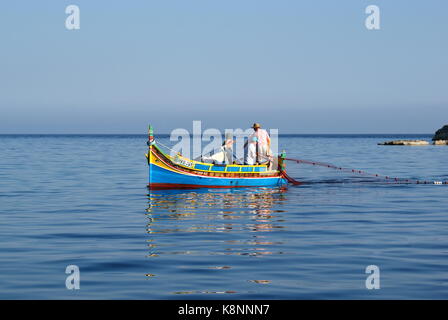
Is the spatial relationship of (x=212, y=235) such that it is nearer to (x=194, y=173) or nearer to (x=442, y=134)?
(x=194, y=173)

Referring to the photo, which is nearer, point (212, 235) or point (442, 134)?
point (212, 235)

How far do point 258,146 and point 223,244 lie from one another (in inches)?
671

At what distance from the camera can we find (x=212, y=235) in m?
19.2

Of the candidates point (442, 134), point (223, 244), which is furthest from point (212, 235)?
point (442, 134)

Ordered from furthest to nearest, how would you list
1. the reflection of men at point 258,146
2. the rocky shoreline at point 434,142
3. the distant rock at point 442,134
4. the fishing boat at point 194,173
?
the distant rock at point 442,134
the rocky shoreline at point 434,142
the reflection of men at point 258,146
the fishing boat at point 194,173

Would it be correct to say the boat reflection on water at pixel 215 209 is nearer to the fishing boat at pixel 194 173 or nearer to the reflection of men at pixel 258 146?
the fishing boat at pixel 194 173

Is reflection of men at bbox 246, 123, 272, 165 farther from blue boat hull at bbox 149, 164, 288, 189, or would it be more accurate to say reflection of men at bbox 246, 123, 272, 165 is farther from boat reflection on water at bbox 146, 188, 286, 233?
boat reflection on water at bbox 146, 188, 286, 233

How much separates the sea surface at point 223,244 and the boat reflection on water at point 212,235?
0.11ft

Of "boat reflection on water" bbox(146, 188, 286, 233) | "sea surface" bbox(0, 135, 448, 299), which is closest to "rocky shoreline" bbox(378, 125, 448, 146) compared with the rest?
"sea surface" bbox(0, 135, 448, 299)

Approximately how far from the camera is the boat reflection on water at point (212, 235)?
13.8 meters

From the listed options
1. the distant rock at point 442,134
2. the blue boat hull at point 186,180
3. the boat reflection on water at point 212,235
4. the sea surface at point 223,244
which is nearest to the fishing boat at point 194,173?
the blue boat hull at point 186,180
